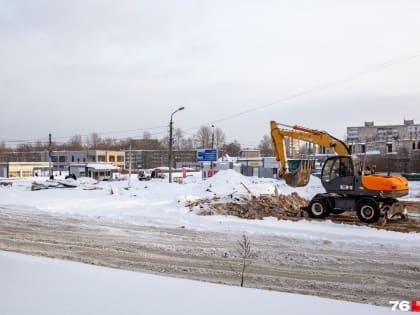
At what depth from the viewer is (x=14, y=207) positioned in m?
20.3

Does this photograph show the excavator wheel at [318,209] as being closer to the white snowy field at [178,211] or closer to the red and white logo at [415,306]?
the white snowy field at [178,211]

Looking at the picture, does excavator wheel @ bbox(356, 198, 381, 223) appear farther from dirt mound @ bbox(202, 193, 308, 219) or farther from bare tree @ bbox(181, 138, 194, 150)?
bare tree @ bbox(181, 138, 194, 150)

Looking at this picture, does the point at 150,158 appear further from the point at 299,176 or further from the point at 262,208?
the point at 262,208

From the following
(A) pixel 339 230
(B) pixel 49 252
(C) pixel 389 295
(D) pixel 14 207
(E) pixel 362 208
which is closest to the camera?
(C) pixel 389 295

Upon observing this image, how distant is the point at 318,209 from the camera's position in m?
15.9

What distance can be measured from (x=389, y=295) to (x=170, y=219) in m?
10.2

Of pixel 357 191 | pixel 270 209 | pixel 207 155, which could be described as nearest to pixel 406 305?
pixel 357 191

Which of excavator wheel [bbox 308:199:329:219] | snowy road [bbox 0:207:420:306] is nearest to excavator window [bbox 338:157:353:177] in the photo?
excavator wheel [bbox 308:199:329:219]

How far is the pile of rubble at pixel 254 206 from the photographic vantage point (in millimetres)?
16600

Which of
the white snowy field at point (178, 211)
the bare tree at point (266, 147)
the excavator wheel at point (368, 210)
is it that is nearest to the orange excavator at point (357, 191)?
the excavator wheel at point (368, 210)

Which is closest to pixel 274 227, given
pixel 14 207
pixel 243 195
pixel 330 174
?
pixel 330 174

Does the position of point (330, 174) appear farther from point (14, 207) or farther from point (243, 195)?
point (14, 207)

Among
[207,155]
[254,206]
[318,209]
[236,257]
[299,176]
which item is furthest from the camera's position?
[207,155]

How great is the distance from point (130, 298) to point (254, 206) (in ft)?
41.4
